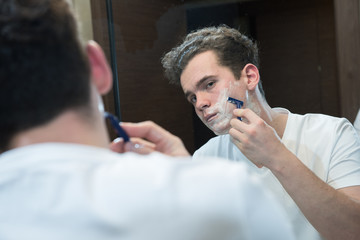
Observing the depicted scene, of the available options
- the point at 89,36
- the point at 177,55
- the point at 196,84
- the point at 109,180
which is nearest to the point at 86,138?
the point at 109,180

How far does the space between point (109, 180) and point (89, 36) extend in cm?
113

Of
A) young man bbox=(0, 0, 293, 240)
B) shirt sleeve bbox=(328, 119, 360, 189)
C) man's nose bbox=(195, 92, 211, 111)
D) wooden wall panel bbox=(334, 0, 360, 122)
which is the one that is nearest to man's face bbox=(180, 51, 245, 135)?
man's nose bbox=(195, 92, 211, 111)

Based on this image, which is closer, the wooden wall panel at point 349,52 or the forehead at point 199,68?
the forehead at point 199,68

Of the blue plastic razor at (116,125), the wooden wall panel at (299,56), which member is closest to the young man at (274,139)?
the wooden wall panel at (299,56)

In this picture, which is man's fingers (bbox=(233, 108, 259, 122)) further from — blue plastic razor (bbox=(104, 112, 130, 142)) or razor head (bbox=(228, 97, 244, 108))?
blue plastic razor (bbox=(104, 112, 130, 142))

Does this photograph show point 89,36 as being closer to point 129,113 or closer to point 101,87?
point 129,113

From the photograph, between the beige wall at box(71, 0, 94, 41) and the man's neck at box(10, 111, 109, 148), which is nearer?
the man's neck at box(10, 111, 109, 148)

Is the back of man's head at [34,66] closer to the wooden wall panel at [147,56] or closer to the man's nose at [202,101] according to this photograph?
the man's nose at [202,101]

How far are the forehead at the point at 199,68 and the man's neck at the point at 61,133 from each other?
740 millimetres

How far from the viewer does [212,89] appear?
114 centimetres

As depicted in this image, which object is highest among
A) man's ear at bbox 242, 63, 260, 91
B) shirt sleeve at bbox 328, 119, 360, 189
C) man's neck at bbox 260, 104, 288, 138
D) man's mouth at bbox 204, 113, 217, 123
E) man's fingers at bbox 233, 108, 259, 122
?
man's ear at bbox 242, 63, 260, 91

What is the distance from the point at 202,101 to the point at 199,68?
10cm

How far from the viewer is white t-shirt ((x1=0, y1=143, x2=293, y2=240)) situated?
1.23 ft

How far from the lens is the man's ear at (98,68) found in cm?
48
